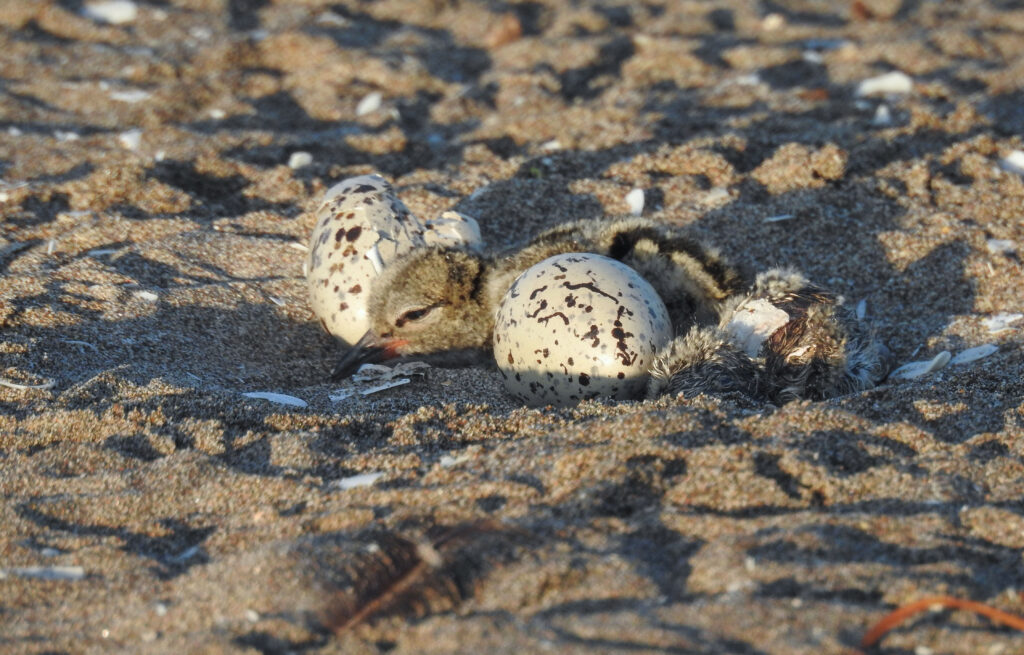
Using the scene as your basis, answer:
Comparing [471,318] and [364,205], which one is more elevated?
[364,205]

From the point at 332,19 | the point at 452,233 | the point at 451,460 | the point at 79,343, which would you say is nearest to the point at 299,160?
the point at 452,233

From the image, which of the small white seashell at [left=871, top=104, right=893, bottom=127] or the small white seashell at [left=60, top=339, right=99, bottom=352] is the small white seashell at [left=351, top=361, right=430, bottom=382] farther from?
the small white seashell at [left=871, top=104, right=893, bottom=127]

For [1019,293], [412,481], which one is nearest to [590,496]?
[412,481]

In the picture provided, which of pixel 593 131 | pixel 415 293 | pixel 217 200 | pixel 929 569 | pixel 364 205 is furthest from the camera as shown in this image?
pixel 593 131

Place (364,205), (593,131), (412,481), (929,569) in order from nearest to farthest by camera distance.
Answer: (929,569) → (412,481) → (364,205) → (593,131)

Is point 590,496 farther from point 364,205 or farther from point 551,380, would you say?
point 364,205

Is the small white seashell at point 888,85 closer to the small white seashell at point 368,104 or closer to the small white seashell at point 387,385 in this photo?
the small white seashell at point 368,104
